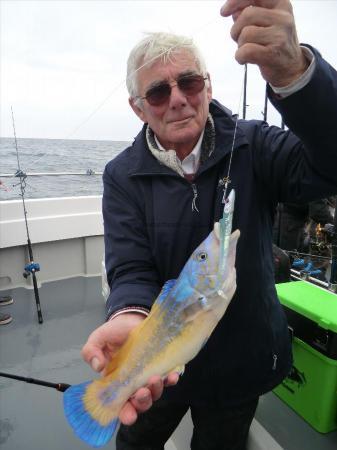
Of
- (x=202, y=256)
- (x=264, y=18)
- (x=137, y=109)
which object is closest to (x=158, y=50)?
(x=137, y=109)

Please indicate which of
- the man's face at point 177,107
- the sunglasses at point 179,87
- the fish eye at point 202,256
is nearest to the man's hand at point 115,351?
the fish eye at point 202,256

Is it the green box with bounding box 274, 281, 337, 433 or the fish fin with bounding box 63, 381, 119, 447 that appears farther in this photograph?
the green box with bounding box 274, 281, 337, 433

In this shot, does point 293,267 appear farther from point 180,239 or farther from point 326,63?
point 326,63

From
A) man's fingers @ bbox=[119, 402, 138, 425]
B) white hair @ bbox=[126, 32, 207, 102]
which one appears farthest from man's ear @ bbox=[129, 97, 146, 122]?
man's fingers @ bbox=[119, 402, 138, 425]

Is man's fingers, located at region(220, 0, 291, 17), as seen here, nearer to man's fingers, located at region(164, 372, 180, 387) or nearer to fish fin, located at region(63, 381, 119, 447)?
man's fingers, located at region(164, 372, 180, 387)

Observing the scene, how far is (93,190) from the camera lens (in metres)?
11.1

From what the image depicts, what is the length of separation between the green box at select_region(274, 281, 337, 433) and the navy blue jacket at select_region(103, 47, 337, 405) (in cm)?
45

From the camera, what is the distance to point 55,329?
412 cm

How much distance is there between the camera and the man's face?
1.64 metres

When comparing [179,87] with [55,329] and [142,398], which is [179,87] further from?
[55,329]

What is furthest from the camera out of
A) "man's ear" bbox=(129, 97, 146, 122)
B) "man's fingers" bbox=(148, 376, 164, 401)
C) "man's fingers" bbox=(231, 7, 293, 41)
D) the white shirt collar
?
"man's ear" bbox=(129, 97, 146, 122)

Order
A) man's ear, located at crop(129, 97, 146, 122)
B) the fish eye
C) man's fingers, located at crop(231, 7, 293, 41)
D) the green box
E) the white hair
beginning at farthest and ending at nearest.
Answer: the green box < man's ear, located at crop(129, 97, 146, 122) < the white hair < the fish eye < man's fingers, located at crop(231, 7, 293, 41)

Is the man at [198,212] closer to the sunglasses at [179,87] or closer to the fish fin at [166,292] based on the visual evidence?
the sunglasses at [179,87]

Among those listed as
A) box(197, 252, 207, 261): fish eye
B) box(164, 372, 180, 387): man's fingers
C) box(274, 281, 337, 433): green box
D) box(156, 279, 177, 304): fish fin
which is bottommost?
box(274, 281, 337, 433): green box
